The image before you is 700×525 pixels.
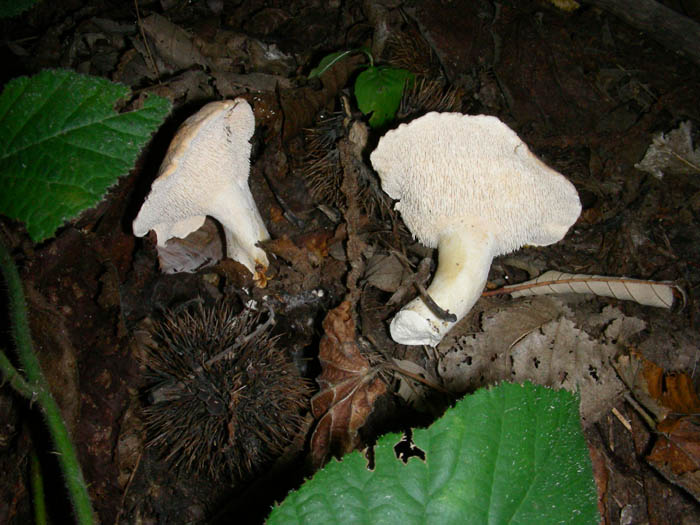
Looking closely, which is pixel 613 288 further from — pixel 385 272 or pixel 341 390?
pixel 341 390

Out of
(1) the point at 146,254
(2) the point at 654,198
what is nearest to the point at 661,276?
(2) the point at 654,198

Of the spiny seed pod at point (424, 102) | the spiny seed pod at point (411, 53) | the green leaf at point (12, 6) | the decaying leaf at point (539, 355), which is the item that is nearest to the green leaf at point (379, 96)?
the spiny seed pod at point (424, 102)

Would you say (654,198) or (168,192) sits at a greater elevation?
(168,192)

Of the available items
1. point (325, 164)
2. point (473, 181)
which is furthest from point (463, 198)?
point (325, 164)

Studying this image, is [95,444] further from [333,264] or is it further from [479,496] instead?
[479,496]

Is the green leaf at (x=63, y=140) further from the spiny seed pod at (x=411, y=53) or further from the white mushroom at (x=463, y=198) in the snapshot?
the spiny seed pod at (x=411, y=53)

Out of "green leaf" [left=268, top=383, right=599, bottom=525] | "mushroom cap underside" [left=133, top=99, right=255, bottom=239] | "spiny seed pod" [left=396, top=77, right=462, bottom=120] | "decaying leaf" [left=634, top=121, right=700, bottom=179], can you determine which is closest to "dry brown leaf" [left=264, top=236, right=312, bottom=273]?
"mushroom cap underside" [left=133, top=99, right=255, bottom=239]

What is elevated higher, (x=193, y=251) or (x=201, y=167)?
(x=201, y=167)
